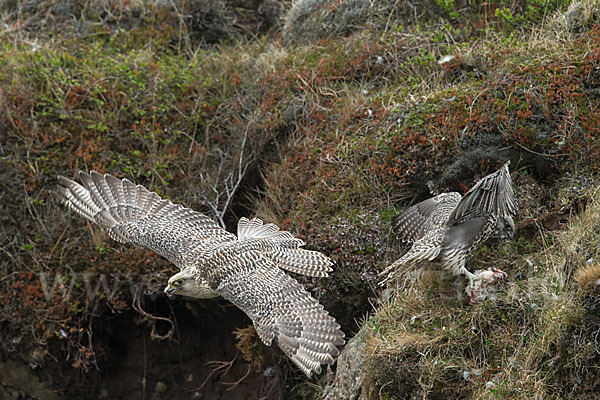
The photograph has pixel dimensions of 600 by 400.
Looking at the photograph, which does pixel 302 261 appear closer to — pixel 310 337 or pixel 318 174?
pixel 310 337

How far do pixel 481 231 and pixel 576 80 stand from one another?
2018 millimetres

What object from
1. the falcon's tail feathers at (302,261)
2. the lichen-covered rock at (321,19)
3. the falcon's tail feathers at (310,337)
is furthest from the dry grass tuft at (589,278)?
the lichen-covered rock at (321,19)

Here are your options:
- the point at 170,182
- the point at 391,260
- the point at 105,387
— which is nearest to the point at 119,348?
the point at 105,387

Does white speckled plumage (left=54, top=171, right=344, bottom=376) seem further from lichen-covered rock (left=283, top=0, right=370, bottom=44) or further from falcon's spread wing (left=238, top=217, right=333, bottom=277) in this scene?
lichen-covered rock (left=283, top=0, right=370, bottom=44)

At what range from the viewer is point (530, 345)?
4.02m

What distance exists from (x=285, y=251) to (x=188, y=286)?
79 centimetres

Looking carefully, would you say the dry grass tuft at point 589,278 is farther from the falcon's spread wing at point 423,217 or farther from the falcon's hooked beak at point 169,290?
the falcon's hooked beak at point 169,290

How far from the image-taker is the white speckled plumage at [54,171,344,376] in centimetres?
439

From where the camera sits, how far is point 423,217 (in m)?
5.08

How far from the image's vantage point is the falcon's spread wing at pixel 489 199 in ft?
13.8

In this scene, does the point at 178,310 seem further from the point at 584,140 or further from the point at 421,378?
the point at 584,140

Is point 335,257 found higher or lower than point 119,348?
higher

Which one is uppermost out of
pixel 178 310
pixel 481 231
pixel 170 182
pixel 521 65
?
pixel 521 65

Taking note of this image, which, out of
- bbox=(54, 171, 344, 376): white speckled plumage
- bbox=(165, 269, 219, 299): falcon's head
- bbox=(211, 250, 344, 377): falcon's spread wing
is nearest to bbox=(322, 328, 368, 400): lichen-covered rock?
bbox=(54, 171, 344, 376): white speckled plumage
